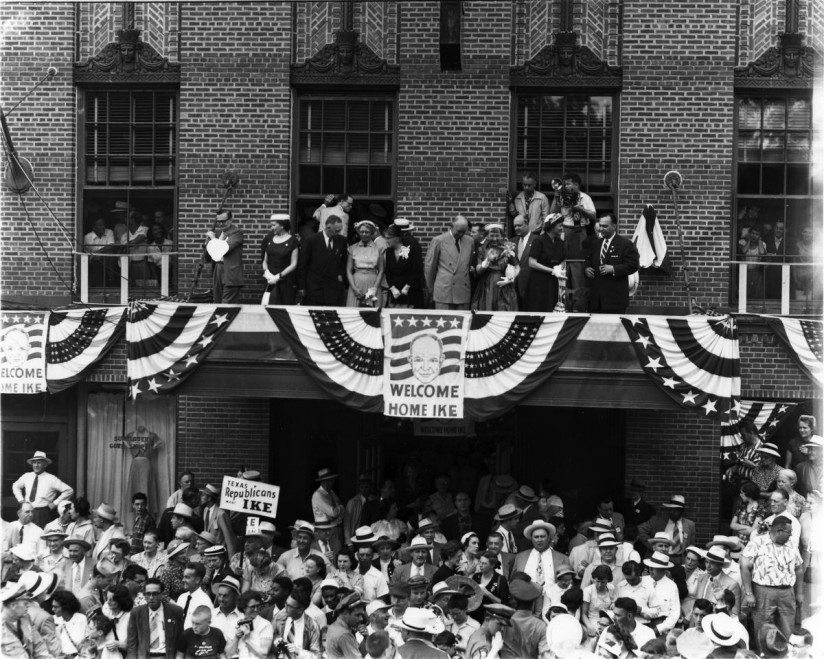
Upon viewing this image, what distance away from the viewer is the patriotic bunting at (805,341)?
20.2 metres

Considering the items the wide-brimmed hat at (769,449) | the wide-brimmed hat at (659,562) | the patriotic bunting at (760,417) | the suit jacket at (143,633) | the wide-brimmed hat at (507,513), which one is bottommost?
the suit jacket at (143,633)

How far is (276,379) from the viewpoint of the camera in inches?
738

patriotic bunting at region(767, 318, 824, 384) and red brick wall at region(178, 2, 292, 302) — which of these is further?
red brick wall at region(178, 2, 292, 302)

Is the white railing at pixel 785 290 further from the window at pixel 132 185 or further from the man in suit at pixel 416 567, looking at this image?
the window at pixel 132 185

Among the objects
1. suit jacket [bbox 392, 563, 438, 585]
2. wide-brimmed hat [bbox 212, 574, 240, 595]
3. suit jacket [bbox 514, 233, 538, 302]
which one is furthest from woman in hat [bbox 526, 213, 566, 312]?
wide-brimmed hat [bbox 212, 574, 240, 595]

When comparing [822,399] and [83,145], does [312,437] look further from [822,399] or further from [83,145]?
[822,399]

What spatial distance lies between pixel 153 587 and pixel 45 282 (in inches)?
298

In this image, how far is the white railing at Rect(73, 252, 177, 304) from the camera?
21.3m

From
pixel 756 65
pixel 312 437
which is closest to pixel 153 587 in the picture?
pixel 312 437

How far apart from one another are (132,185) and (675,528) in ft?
31.7

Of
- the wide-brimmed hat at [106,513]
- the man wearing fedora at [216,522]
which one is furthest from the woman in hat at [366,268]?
the wide-brimmed hat at [106,513]

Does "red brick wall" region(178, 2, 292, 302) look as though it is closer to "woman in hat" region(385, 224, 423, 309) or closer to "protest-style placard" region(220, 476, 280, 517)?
"woman in hat" region(385, 224, 423, 309)

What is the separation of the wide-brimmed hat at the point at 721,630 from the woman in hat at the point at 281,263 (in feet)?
25.8

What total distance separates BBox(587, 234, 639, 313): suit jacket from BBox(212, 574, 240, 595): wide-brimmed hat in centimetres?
618
